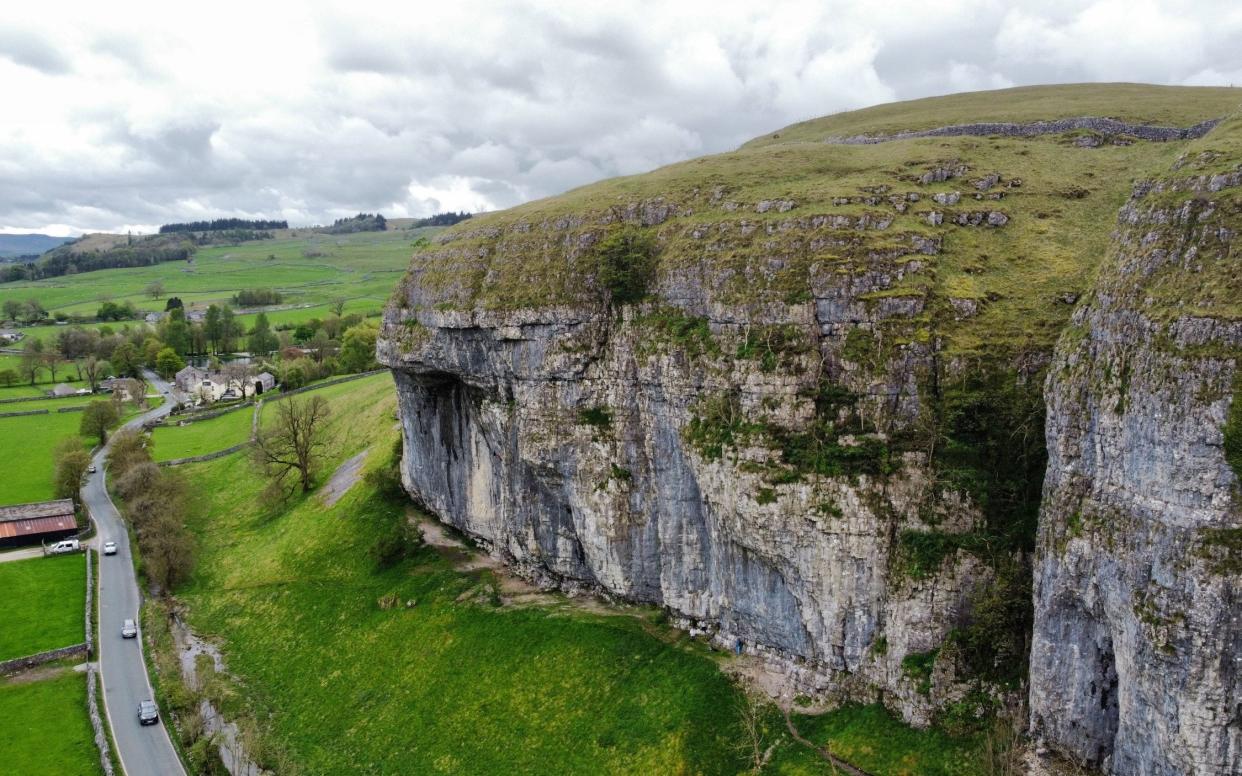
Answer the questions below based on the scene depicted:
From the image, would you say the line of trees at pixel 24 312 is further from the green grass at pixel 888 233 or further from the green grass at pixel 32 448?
the green grass at pixel 888 233

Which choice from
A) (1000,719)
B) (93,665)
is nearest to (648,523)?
(1000,719)

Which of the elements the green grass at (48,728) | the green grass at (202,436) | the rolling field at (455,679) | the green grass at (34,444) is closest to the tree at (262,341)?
the green grass at (34,444)

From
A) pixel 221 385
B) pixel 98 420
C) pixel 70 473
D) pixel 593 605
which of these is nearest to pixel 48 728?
pixel 593 605

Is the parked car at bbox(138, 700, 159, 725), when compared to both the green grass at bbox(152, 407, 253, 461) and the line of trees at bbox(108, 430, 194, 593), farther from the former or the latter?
the green grass at bbox(152, 407, 253, 461)

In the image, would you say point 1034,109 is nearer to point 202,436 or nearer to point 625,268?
point 625,268

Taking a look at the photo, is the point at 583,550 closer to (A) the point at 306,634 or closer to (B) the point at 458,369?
(B) the point at 458,369

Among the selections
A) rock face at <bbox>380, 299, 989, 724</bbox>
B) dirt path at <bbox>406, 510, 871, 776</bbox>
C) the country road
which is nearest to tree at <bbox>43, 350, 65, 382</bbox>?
the country road
